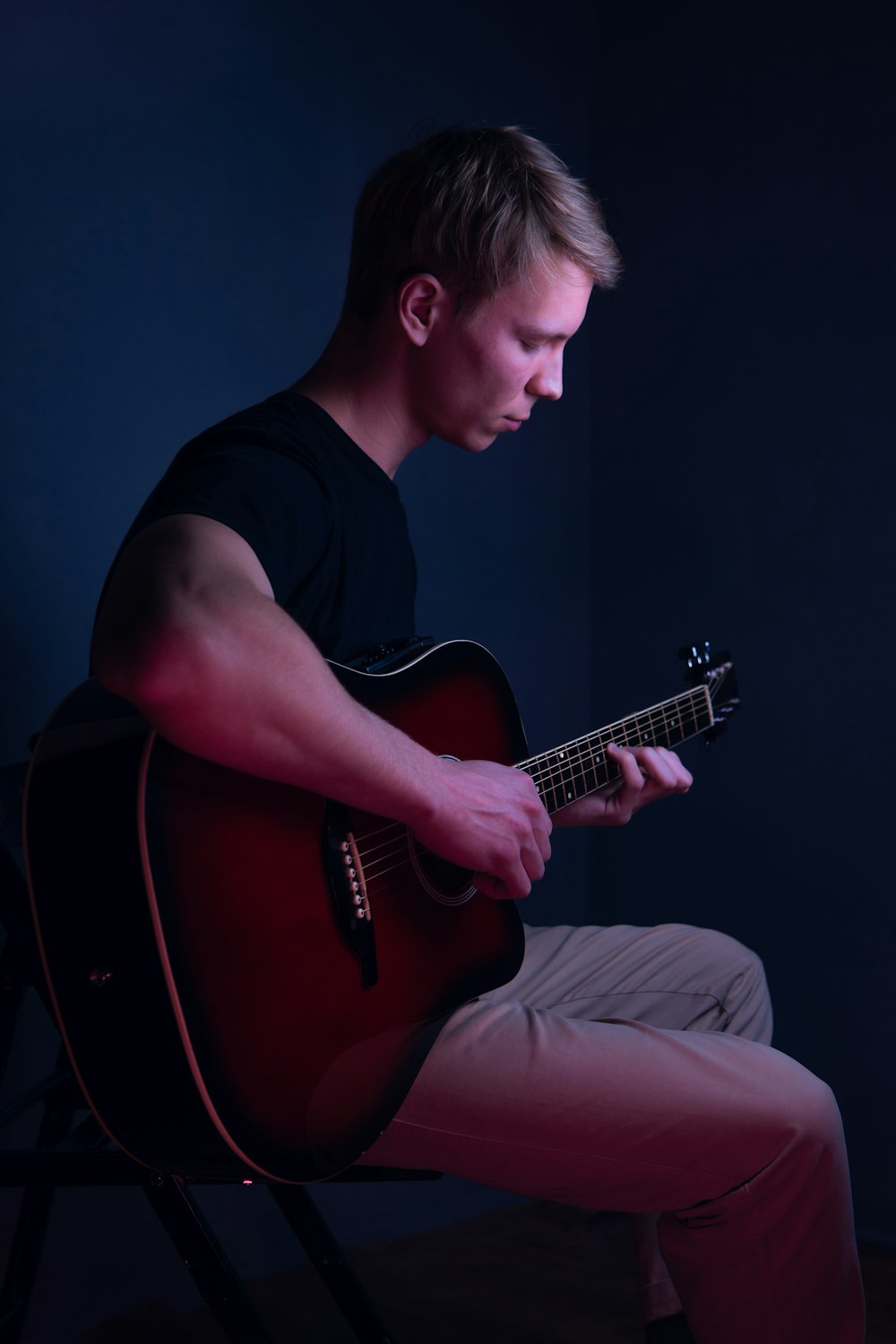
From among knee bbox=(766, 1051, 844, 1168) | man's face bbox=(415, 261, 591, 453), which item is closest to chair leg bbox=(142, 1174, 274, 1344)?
knee bbox=(766, 1051, 844, 1168)

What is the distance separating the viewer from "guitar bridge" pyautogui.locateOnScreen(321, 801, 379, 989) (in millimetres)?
1033

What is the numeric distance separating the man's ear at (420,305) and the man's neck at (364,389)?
0.13 ft

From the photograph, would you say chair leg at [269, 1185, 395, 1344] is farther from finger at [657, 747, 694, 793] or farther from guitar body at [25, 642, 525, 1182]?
finger at [657, 747, 694, 793]

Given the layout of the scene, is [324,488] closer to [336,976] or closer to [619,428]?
[336,976]

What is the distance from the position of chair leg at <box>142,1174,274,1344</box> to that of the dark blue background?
0.82 meters

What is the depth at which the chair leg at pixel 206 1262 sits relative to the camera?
41.3 inches

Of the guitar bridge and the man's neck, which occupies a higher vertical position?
the man's neck

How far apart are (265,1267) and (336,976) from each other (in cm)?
122

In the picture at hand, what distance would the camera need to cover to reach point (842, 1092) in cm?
212

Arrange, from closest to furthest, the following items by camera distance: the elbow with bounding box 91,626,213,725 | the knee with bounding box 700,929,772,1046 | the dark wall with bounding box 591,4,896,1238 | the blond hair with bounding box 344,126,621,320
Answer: the elbow with bounding box 91,626,213,725
the blond hair with bounding box 344,126,621,320
the knee with bounding box 700,929,772,1046
the dark wall with bounding box 591,4,896,1238

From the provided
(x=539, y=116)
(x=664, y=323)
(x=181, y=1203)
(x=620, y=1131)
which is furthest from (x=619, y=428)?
(x=181, y=1203)

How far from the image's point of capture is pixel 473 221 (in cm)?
134

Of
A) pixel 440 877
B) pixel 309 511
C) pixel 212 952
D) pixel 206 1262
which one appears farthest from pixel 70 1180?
pixel 309 511

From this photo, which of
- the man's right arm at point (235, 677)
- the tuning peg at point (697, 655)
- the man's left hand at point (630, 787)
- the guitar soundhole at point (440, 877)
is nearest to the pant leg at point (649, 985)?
the man's left hand at point (630, 787)
